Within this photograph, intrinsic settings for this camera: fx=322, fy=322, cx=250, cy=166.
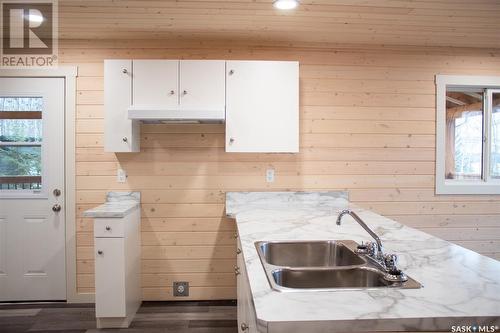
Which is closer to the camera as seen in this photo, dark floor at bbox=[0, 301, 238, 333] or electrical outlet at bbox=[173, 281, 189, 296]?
dark floor at bbox=[0, 301, 238, 333]

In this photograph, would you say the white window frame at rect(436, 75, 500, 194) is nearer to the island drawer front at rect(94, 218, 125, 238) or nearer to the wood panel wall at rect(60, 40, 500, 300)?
the wood panel wall at rect(60, 40, 500, 300)

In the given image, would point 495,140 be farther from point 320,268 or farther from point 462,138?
point 320,268

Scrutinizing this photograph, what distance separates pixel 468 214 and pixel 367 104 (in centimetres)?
148

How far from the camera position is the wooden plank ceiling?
232cm

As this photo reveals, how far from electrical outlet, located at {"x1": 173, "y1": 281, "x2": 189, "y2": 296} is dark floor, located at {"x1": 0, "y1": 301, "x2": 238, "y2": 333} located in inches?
3.5

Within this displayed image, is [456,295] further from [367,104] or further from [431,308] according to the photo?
[367,104]

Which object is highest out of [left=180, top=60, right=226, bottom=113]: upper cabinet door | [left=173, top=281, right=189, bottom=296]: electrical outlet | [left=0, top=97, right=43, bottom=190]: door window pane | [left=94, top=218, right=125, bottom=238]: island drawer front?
[left=180, top=60, right=226, bottom=113]: upper cabinet door

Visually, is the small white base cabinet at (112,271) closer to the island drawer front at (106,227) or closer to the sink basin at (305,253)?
the island drawer front at (106,227)

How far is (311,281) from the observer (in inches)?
53.1

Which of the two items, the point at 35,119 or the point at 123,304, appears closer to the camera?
the point at 123,304

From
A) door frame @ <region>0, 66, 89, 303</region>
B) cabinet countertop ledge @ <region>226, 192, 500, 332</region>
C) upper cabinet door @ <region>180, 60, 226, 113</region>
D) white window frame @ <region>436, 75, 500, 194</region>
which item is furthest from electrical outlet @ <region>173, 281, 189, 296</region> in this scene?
white window frame @ <region>436, 75, 500, 194</region>

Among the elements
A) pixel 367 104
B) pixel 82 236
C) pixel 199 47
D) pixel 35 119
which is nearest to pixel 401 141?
pixel 367 104

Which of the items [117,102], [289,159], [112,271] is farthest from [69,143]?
[289,159]

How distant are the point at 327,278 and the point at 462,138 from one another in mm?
2782
